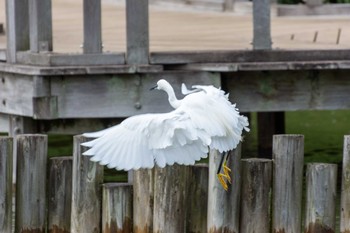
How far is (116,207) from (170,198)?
40 cm

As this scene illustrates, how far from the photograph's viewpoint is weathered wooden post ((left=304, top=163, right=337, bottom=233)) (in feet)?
25.8

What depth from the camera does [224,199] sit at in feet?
25.9

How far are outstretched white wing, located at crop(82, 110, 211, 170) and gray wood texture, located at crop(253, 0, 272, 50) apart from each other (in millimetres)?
2327

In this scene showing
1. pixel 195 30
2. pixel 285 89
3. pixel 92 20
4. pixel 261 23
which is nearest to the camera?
pixel 92 20

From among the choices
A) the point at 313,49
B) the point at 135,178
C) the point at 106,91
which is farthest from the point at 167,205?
the point at 313,49

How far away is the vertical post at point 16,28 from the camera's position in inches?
371

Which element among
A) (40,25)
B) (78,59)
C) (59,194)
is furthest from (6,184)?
(40,25)

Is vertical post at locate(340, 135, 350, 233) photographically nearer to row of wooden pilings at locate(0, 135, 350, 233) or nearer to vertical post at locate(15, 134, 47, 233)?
row of wooden pilings at locate(0, 135, 350, 233)

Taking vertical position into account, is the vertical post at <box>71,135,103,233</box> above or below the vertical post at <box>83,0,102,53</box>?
below

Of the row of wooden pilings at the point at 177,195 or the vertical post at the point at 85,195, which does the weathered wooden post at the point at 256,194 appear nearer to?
the row of wooden pilings at the point at 177,195

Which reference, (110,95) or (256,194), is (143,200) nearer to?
(256,194)

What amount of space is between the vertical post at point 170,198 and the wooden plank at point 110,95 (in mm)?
1554

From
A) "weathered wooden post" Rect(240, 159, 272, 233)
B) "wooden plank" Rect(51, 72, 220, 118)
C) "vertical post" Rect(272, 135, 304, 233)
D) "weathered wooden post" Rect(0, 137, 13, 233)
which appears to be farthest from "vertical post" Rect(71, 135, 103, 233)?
"wooden plank" Rect(51, 72, 220, 118)

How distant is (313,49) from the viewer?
31.9 feet
